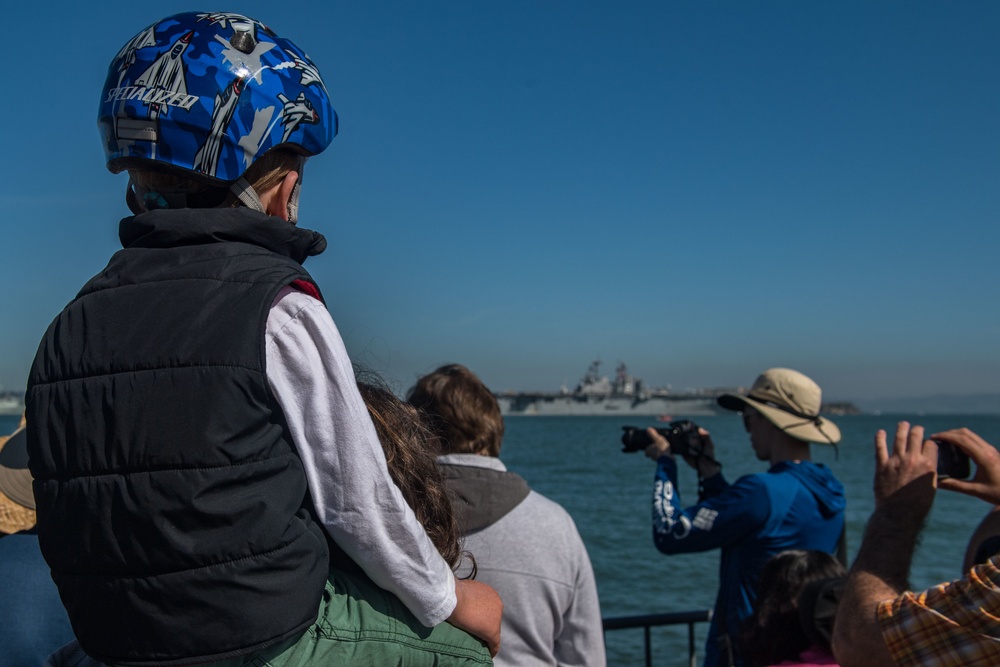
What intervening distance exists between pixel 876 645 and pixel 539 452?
46625mm

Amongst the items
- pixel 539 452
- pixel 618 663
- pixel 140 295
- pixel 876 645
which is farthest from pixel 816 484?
pixel 539 452

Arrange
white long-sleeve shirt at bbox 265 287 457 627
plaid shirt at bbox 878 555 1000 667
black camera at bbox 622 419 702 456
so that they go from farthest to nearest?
black camera at bbox 622 419 702 456 → plaid shirt at bbox 878 555 1000 667 → white long-sleeve shirt at bbox 265 287 457 627

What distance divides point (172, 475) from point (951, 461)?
6.28ft

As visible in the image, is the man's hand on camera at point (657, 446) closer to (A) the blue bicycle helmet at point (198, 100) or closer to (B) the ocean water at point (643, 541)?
(B) the ocean water at point (643, 541)

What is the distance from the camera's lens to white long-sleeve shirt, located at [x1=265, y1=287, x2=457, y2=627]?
1157 millimetres

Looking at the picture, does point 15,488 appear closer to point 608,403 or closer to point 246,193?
point 246,193

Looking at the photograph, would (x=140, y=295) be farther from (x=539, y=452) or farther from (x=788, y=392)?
(x=539, y=452)

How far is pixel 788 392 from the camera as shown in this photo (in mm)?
3814

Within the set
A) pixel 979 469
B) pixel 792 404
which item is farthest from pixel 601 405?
pixel 979 469

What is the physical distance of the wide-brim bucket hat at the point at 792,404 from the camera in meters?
3.74

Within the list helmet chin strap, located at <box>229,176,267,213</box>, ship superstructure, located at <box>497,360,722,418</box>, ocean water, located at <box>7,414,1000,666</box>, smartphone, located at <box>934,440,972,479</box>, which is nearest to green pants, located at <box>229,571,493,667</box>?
helmet chin strap, located at <box>229,176,267,213</box>

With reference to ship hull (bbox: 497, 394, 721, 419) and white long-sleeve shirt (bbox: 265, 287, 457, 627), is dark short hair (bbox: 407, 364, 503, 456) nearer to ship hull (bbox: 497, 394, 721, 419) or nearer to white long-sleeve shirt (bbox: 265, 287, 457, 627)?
white long-sleeve shirt (bbox: 265, 287, 457, 627)

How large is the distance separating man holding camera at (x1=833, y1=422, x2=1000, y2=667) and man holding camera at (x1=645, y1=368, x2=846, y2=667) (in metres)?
1.21

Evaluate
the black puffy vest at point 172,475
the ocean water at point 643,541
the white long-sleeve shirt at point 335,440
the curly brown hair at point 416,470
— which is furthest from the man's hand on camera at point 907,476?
the ocean water at point 643,541
